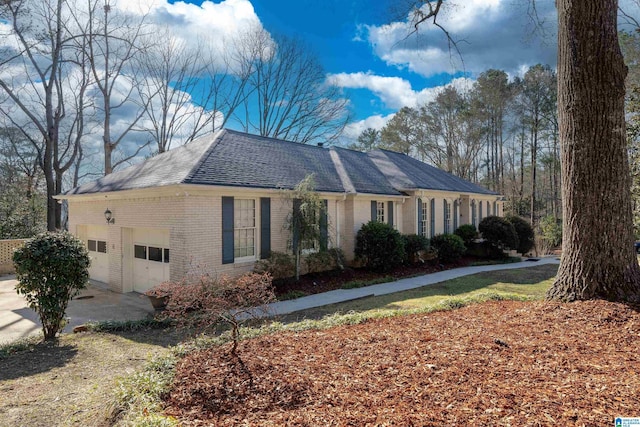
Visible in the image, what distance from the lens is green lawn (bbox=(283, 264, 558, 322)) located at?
8.59 m


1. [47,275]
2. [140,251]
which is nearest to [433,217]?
[140,251]

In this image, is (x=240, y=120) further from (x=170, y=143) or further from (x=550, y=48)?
(x=550, y=48)

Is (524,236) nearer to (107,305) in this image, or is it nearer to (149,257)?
(149,257)

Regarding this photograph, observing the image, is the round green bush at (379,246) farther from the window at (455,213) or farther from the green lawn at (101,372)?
the window at (455,213)

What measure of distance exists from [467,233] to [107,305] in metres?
16.7

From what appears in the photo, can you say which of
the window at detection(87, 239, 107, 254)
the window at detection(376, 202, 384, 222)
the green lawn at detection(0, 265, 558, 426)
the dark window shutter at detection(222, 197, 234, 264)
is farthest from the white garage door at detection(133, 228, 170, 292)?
the window at detection(376, 202, 384, 222)

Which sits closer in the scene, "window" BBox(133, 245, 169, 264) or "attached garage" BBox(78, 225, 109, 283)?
"window" BBox(133, 245, 169, 264)

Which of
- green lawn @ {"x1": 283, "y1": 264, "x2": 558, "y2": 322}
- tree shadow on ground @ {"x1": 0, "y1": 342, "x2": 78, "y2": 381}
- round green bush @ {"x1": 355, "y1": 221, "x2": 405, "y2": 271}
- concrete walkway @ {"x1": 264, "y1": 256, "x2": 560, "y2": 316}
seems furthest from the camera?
round green bush @ {"x1": 355, "y1": 221, "x2": 405, "y2": 271}

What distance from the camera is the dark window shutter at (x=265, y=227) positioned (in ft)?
37.6

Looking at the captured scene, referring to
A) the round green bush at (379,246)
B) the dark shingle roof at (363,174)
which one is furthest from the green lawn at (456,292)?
the dark shingle roof at (363,174)

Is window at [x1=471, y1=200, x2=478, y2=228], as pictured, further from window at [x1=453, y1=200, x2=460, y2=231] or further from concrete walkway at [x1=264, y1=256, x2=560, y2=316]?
concrete walkway at [x1=264, y1=256, x2=560, y2=316]

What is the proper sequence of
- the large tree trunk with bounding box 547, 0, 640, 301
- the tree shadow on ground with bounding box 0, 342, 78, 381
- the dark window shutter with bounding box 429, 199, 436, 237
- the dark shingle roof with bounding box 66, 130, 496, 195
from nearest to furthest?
the tree shadow on ground with bounding box 0, 342, 78, 381, the large tree trunk with bounding box 547, 0, 640, 301, the dark shingle roof with bounding box 66, 130, 496, 195, the dark window shutter with bounding box 429, 199, 436, 237

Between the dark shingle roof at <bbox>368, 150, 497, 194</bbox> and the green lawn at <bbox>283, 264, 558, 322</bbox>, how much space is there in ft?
17.9

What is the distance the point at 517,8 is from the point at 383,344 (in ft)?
28.8
